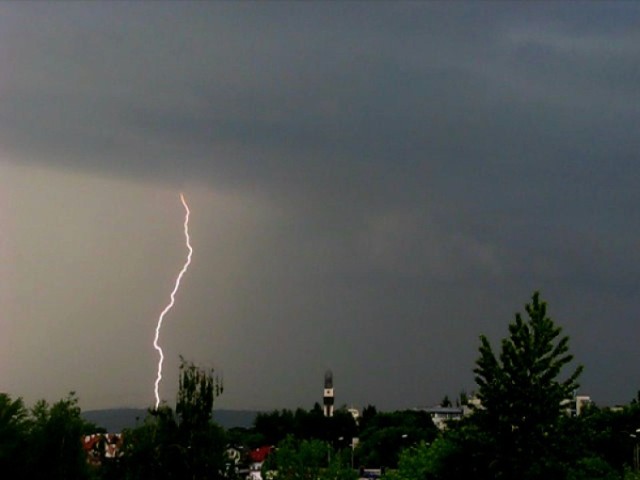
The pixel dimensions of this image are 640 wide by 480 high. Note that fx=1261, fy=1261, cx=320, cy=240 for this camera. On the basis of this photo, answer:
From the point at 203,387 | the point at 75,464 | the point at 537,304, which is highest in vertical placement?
the point at 537,304

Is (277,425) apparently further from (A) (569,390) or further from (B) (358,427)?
(A) (569,390)

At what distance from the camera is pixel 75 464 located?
123 feet

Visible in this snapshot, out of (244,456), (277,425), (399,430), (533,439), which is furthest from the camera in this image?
(277,425)

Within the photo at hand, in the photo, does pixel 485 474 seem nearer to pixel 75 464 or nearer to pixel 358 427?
pixel 75 464

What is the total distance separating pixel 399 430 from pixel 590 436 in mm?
92353

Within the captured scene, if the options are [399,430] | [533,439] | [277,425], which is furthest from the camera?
[277,425]

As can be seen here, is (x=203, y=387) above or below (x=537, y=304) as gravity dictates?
below

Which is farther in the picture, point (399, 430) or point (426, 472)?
point (399, 430)

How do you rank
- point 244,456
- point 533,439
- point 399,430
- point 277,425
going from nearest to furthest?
point 533,439
point 244,456
point 399,430
point 277,425

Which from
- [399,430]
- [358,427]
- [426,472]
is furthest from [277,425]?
[426,472]

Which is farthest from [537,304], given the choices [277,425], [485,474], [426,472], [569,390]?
[277,425]

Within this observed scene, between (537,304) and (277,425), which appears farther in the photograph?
(277,425)

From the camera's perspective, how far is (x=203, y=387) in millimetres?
37906

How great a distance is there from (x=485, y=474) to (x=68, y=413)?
12886mm
